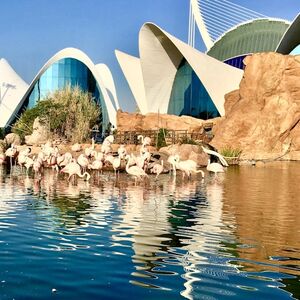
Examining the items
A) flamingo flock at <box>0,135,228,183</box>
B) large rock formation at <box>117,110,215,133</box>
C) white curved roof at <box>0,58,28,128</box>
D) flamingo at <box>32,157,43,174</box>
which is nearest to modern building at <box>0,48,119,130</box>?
white curved roof at <box>0,58,28,128</box>

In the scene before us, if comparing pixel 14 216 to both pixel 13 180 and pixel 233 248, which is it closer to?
pixel 233 248

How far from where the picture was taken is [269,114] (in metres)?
27.8

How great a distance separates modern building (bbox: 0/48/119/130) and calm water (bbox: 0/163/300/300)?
36.7 metres

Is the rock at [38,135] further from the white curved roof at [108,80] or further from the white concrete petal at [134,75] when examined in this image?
the white curved roof at [108,80]

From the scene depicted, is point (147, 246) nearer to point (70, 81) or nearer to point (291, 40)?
point (291, 40)

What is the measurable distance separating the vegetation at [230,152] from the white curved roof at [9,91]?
27.5 meters

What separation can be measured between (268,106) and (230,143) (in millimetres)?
3011

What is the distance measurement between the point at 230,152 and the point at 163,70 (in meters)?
19.3

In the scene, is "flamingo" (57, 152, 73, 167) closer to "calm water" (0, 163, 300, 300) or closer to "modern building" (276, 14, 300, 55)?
"calm water" (0, 163, 300, 300)

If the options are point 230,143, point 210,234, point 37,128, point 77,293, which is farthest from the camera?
point 37,128

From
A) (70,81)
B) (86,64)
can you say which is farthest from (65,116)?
(70,81)

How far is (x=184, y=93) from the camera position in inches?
1602

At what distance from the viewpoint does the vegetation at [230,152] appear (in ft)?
80.6

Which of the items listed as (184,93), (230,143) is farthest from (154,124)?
(184,93)
